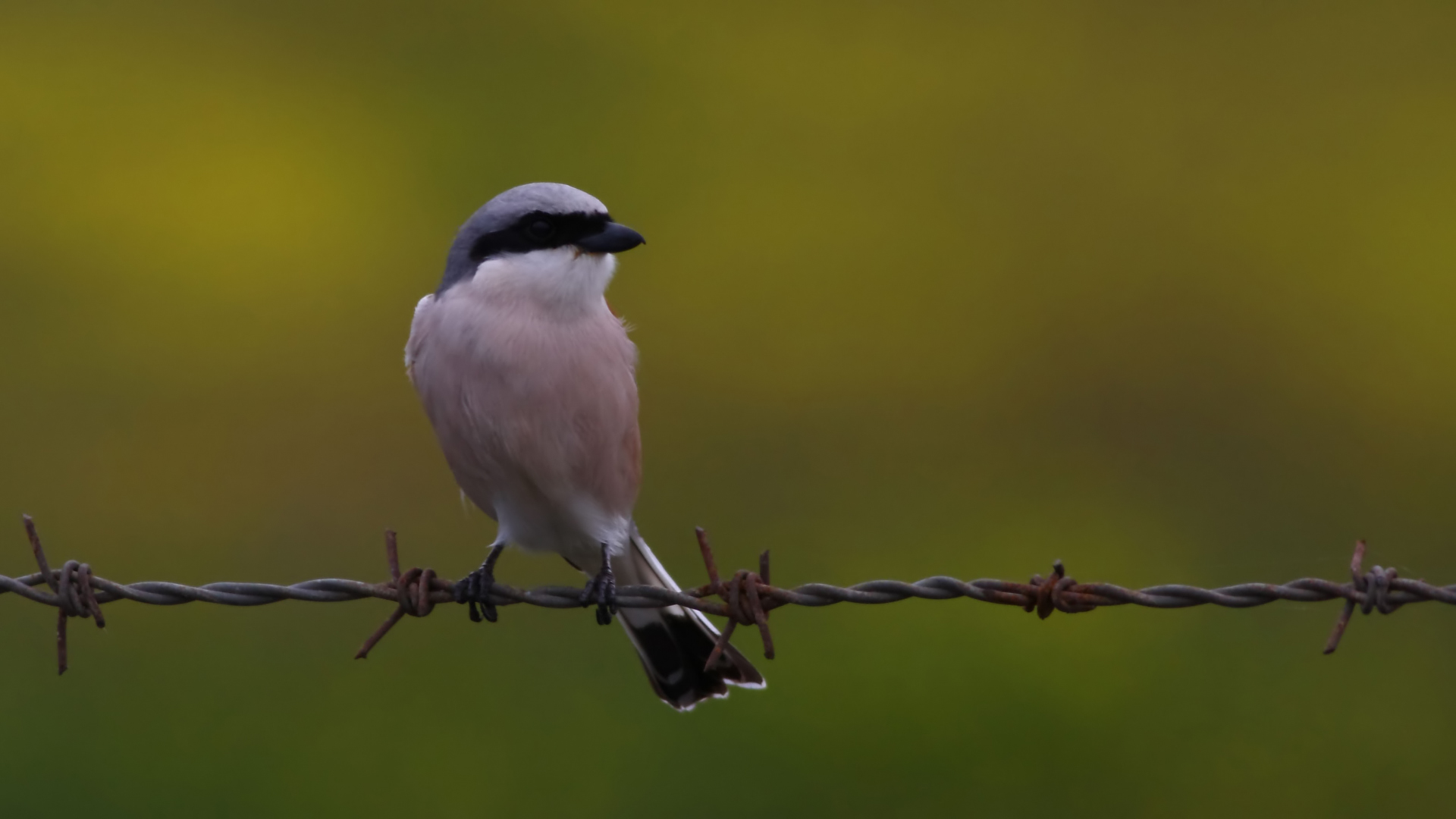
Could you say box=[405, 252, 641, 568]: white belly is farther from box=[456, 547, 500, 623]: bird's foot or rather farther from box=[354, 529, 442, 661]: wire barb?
box=[354, 529, 442, 661]: wire barb

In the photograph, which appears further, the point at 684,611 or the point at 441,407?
the point at 684,611

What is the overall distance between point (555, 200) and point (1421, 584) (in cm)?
222

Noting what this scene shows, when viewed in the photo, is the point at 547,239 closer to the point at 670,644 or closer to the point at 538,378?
the point at 538,378

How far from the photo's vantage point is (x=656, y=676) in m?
3.81

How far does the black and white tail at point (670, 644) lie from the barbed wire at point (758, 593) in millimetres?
804

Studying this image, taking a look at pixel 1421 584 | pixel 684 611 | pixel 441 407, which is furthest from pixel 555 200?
pixel 1421 584

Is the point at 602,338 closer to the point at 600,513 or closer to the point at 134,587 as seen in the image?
the point at 600,513

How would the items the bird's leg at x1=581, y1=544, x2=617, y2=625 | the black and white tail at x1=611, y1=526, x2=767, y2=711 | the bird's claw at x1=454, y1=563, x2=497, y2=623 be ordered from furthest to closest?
the black and white tail at x1=611, y1=526, x2=767, y2=711 < the bird's claw at x1=454, y1=563, x2=497, y2=623 < the bird's leg at x1=581, y1=544, x2=617, y2=625

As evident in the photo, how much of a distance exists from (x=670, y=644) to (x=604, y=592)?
0.52m

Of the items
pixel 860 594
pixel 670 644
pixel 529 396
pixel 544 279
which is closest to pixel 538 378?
pixel 529 396

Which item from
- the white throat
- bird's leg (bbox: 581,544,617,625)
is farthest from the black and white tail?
the white throat

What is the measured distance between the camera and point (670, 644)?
3816mm

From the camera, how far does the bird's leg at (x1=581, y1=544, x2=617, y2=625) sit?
3.18m

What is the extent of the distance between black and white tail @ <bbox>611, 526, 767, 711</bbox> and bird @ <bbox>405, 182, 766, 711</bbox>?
0.30 ft
